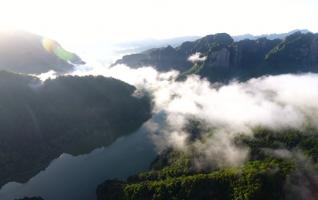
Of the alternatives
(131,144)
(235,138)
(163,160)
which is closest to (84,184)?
(163,160)

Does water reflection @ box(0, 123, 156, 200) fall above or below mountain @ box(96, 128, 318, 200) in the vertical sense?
below

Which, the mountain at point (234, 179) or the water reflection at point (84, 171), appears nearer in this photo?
the mountain at point (234, 179)

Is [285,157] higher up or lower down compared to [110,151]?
higher up

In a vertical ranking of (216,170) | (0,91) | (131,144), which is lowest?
(131,144)

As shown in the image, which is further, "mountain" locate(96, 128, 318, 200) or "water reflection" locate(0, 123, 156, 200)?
"water reflection" locate(0, 123, 156, 200)

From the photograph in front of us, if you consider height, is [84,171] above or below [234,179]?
below

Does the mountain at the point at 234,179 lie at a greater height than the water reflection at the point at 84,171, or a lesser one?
greater

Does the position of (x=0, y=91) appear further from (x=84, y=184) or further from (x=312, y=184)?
(x=312, y=184)

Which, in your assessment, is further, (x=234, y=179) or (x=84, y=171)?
(x=84, y=171)
